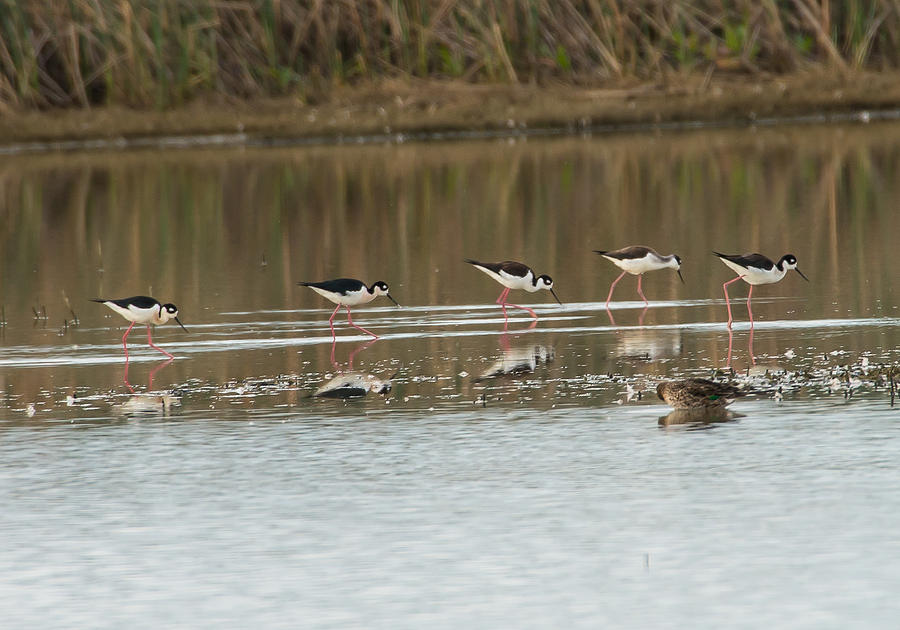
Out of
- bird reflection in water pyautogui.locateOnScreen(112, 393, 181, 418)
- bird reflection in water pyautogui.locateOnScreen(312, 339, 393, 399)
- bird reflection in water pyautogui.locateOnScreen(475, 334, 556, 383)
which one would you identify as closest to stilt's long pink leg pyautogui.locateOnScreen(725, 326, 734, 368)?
bird reflection in water pyautogui.locateOnScreen(475, 334, 556, 383)

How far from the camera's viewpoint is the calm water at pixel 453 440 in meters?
6.78

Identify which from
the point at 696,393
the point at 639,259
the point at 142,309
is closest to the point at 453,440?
the point at 696,393

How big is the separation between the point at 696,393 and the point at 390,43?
27.4 m

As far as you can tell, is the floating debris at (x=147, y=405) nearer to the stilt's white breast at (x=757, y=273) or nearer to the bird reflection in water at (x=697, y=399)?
the bird reflection in water at (x=697, y=399)

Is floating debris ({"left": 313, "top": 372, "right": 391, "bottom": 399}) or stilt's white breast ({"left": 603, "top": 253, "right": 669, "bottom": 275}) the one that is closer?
floating debris ({"left": 313, "top": 372, "right": 391, "bottom": 399})

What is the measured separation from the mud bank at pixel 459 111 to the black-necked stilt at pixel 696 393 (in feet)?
82.9

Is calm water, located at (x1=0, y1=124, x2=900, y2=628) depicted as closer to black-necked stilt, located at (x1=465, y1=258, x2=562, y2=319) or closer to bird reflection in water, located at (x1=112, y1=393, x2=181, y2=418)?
bird reflection in water, located at (x1=112, y1=393, x2=181, y2=418)

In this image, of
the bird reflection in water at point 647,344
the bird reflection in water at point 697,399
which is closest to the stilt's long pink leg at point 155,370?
the bird reflection in water at point 647,344

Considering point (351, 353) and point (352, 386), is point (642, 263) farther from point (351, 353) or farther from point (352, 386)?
point (352, 386)

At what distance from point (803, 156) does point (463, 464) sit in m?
20.8

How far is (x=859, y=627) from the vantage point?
6.11 m

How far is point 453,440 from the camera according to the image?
30.8ft

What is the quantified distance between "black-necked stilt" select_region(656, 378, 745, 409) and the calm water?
15 centimetres

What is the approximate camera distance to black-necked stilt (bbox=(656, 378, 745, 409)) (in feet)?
32.0
